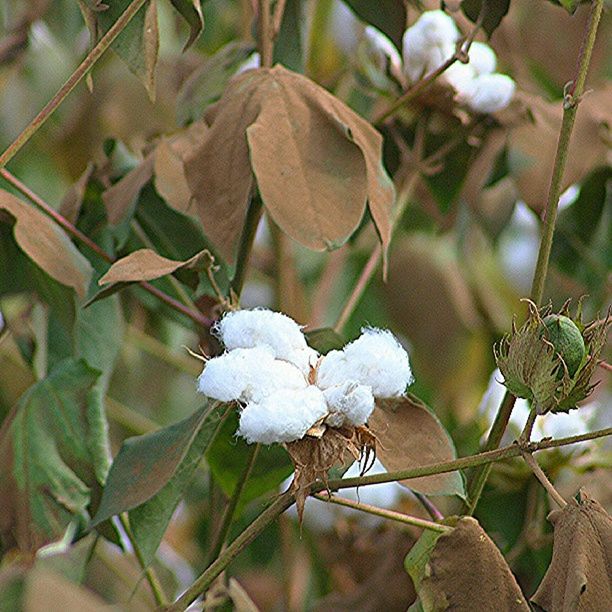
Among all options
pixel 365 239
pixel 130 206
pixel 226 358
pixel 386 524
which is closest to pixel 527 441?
pixel 226 358

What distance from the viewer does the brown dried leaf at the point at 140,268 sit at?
486 millimetres

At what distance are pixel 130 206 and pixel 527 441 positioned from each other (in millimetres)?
261

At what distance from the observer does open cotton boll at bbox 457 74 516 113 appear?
689 millimetres

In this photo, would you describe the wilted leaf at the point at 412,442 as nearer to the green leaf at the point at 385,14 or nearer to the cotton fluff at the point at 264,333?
the cotton fluff at the point at 264,333

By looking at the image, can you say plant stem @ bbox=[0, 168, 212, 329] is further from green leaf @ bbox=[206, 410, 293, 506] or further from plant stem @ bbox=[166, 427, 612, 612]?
plant stem @ bbox=[166, 427, 612, 612]

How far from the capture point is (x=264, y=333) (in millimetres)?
477

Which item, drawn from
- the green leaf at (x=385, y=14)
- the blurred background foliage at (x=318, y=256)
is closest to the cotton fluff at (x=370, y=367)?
the blurred background foliage at (x=318, y=256)

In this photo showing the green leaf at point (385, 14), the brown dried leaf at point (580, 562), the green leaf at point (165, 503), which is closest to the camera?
the brown dried leaf at point (580, 562)

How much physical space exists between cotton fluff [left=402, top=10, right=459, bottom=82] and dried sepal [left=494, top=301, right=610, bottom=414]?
0.26 m

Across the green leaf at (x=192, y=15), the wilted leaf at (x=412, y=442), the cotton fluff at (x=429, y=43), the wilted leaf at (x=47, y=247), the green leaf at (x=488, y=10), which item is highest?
the green leaf at (x=192, y=15)

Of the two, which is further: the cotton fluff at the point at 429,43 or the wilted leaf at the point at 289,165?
the cotton fluff at the point at 429,43

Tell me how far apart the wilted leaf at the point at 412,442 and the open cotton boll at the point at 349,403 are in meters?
0.04

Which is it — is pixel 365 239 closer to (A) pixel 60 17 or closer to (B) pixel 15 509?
(A) pixel 60 17

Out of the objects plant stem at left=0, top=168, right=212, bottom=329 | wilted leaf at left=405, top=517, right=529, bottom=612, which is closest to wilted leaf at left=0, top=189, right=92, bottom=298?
plant stem at left=0, top=168, right=212, bottom=329
